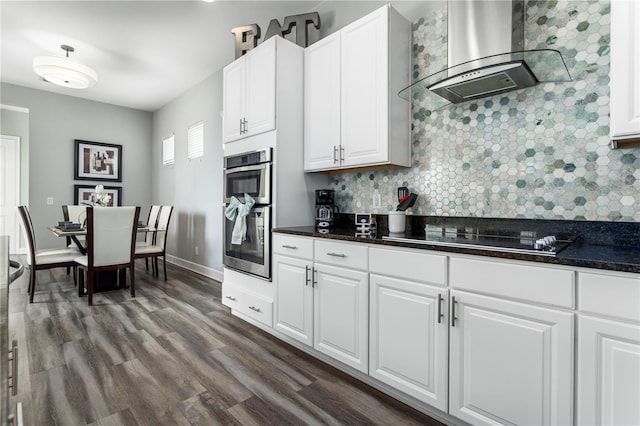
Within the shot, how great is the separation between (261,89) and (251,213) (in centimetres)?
105

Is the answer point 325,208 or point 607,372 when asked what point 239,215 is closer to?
point 325,208

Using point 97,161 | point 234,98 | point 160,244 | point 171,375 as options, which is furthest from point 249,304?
point 97,161

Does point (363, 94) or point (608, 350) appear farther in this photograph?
point (363, 94)

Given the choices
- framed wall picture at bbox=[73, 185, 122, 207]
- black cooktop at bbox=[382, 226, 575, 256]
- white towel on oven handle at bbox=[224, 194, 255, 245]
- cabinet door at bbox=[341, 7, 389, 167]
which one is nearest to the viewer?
black cooktop at bbox=[382, 226, 575, 256]

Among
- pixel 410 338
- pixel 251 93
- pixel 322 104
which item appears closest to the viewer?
pixel 410 338

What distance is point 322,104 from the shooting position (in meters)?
2.61

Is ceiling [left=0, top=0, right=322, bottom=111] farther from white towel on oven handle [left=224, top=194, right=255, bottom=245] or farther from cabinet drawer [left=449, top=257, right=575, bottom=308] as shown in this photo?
cabinet drawer [left=449, top=257, right=575, bottom=308]

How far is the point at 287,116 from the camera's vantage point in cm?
266

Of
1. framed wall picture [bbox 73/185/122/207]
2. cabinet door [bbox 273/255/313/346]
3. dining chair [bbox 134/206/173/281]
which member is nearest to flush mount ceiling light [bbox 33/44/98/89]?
dining chair [bbox 134/206/173/281]

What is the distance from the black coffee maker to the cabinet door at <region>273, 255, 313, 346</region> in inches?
17.5

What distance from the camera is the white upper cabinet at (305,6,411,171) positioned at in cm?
220

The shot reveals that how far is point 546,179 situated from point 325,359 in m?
1.74

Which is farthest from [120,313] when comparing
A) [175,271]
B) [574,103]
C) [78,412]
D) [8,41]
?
[574,103]

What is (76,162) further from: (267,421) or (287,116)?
(267,421)
